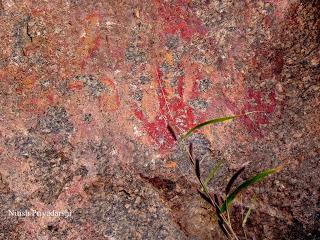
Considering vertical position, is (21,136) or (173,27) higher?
(173,27)

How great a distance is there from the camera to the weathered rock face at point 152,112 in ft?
6.67

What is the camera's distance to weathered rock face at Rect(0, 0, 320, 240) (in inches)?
80.0

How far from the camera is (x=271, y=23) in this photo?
2227mm

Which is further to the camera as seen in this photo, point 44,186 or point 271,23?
point 271,23

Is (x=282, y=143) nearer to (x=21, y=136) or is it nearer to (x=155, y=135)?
(x=155, y=135)

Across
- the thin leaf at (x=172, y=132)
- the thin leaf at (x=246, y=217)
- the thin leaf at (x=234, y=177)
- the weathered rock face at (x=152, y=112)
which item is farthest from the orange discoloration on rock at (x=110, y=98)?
the thin leaf at (x=246, y=217)

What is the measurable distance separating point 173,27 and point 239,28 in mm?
380

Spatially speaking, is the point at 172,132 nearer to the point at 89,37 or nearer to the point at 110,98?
the point at 110,98

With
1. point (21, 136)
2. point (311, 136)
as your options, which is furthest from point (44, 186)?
point (311, 136)

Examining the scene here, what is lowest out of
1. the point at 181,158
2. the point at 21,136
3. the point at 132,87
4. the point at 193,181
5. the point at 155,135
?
the point at 193,181

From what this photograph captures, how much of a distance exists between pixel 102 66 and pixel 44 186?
0.72m

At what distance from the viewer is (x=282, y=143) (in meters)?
2.09

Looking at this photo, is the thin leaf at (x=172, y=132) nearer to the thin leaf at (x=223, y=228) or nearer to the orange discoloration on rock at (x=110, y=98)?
the orange discoloration on rock at (x=110, y=98)

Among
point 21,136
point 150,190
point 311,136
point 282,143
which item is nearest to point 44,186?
point 21,136
